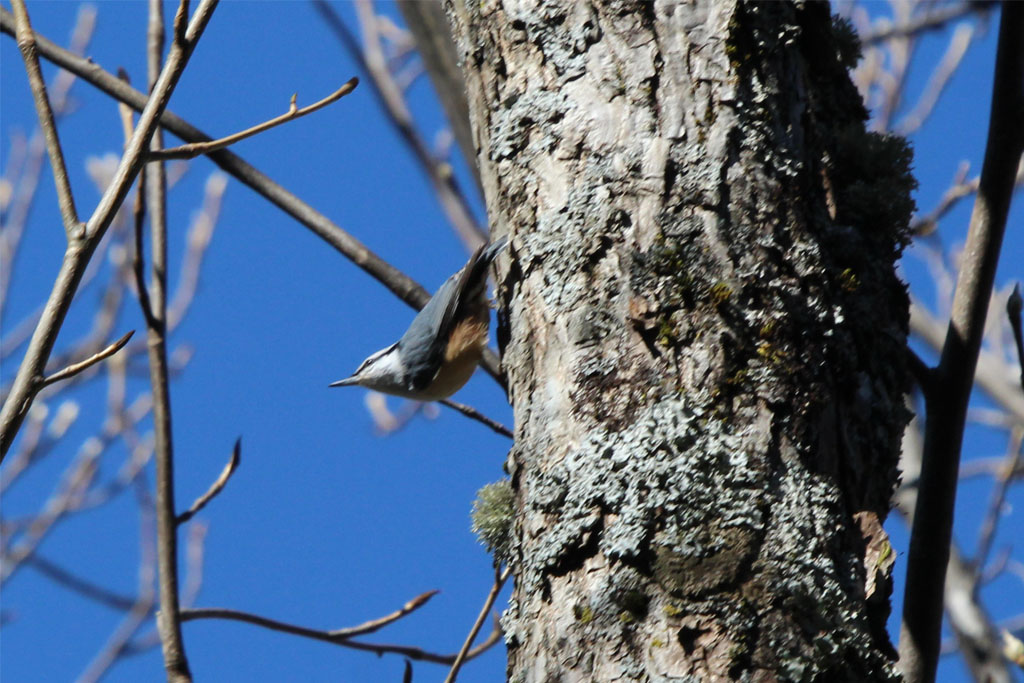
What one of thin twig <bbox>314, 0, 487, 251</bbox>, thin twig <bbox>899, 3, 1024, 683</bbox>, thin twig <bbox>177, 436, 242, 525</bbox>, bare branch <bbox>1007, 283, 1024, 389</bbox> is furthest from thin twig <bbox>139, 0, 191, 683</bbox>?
bare branch <bbox>1007, 283, 1024, 389</bbox>

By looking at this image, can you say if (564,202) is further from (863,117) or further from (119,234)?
(119,234)

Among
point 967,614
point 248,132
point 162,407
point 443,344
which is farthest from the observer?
point 967,614

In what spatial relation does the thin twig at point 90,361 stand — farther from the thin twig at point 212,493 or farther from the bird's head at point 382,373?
the bird's head at point 382,373

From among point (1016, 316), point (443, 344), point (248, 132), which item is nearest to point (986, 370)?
point (443, 344)

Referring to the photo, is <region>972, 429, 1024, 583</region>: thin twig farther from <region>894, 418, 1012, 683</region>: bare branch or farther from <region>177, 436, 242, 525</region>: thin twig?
<region>177, 436, 242, 525</region>: thin twig

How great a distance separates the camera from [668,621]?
4.23 feet

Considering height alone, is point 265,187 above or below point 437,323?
below

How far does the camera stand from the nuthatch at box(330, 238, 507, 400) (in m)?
2.70

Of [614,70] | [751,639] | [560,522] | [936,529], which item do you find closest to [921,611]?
[936,529]

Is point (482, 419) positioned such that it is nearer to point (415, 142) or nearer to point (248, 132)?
point (248, 132)

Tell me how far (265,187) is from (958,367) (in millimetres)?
1385

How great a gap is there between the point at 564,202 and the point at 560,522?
1.75 ft

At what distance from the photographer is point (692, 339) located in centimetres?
145

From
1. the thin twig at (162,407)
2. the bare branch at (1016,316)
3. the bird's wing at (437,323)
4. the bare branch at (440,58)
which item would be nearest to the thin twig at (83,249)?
the thin twig at (162,407)
